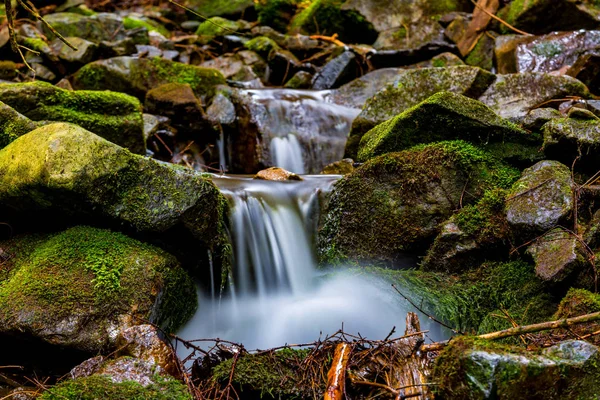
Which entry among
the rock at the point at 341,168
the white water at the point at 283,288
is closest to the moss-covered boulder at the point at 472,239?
the white water at the point at 283,288

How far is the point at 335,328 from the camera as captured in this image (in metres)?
3.58

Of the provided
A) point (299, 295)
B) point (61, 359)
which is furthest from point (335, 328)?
point (61, 359)

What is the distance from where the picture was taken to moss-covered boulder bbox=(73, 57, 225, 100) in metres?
7.52

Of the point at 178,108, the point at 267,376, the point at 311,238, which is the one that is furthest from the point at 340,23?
the point at 267,376

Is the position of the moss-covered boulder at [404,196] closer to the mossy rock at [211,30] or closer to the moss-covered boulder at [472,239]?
the moss-covered boulder at [472,239]

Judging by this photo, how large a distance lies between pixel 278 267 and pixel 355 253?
0.69 meters

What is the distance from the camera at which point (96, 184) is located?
3186 mm

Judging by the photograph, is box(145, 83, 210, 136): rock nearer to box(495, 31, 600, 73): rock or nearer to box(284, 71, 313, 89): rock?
box(284, 71, 313, 89): rock

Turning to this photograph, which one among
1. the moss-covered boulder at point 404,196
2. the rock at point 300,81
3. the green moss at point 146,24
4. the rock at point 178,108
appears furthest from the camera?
the green moss at point 146,24

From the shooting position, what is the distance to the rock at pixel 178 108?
7023mm

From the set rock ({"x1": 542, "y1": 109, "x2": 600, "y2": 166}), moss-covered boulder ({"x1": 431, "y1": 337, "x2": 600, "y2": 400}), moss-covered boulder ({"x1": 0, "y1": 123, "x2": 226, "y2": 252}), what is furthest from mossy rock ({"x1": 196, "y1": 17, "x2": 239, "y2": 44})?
moss-covered boulder ({"x1": 431, "y1": 337, "x2": 600, "y2": 400})

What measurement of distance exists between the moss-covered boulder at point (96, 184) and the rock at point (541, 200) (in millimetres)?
2244

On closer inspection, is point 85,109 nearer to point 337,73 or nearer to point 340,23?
point 337,73

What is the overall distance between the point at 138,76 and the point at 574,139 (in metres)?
6.18
